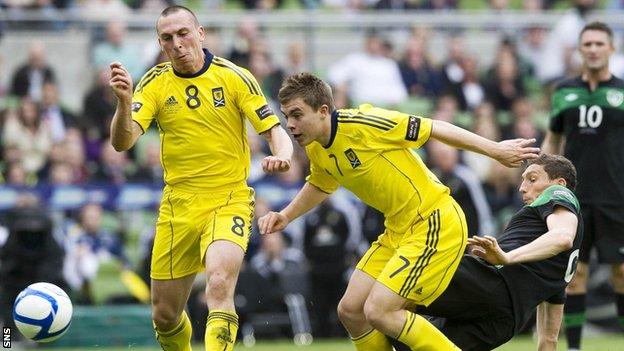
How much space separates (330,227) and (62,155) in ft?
11.9

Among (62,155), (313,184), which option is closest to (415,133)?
(313,184)

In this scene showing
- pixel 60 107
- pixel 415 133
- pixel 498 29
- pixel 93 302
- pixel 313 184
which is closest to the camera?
pixel 415 133

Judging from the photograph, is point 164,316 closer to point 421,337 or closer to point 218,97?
point 218,97

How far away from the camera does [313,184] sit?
29.4 feet

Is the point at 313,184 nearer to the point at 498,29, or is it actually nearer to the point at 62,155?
the point at 62,155

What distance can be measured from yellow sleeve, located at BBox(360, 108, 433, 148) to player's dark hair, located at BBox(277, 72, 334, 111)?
335 mm

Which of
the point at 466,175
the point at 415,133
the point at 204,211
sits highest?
the point at 415,133

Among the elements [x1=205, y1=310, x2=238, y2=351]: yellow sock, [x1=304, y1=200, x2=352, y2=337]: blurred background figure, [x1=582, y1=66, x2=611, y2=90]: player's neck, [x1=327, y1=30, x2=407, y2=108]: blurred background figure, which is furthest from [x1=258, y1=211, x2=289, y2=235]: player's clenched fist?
[x1=327, y1=30, x2=407, y2=108]: blurred background figure

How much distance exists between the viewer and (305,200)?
9.02 meters

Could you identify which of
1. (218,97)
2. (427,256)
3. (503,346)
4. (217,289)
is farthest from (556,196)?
(503,346)

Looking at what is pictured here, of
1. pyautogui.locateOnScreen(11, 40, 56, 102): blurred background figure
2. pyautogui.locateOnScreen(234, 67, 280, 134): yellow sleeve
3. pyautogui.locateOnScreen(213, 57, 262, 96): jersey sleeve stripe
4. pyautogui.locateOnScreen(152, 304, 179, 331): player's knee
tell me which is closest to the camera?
pyautogui.locateOnScreen(234, 67, 280, 134): yellow sleeve

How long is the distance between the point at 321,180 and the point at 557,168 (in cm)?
171

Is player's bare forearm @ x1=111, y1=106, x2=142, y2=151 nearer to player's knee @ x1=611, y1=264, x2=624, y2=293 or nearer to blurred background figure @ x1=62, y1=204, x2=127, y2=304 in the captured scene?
player's knee @ x1=611, y1=264, x2=624, y2=293

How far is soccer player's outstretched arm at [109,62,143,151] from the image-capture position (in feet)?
27.1
